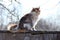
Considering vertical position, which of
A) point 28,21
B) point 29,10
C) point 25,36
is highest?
point 29,10

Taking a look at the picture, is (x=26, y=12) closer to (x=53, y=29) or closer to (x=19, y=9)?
(x=19, y=9)

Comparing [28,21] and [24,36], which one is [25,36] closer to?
[24,36]

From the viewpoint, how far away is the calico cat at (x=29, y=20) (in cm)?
278

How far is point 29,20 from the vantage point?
2801mm

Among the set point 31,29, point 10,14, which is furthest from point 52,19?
point 10,14

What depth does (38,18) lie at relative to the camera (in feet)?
9.23

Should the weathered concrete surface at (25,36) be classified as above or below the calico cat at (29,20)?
below

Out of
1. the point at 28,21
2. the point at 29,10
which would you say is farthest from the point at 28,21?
the point at 29,10

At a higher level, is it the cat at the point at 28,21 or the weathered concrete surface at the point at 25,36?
the cat at the point at 28,21

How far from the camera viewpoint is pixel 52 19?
2.81 meters

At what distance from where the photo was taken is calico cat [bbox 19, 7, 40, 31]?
9.11 feet

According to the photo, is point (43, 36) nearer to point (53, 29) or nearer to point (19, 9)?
point (53, 29)

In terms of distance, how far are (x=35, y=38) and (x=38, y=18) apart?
8.0 inches

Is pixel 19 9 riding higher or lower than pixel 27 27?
higher
